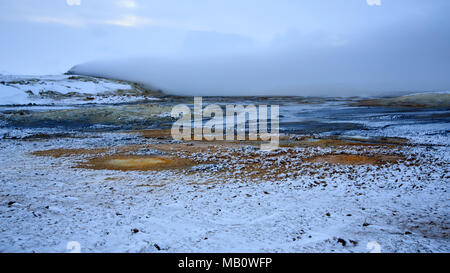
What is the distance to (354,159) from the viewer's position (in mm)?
10695

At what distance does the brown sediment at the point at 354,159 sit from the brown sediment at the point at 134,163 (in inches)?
174

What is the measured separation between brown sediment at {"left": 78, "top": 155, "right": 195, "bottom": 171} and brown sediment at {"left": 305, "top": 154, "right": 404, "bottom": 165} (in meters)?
4.42

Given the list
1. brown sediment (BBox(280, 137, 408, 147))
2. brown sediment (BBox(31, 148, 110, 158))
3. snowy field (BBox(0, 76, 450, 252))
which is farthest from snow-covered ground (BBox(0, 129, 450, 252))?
brown sediment (BBox(280, 137, 408, 147))

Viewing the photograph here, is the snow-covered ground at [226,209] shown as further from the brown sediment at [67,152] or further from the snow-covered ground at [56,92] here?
the snow-covered ground at [56,92]

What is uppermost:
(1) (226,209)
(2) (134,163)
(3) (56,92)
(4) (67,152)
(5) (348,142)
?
(3) (56,92)

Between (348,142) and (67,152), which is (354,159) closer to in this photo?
(348,142)

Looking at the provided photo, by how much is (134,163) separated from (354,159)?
24.5ft

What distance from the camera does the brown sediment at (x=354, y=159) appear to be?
10.2m

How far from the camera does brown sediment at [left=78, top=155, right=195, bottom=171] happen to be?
10.1m

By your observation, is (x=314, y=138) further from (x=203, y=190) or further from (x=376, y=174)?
(x=203, y=190)

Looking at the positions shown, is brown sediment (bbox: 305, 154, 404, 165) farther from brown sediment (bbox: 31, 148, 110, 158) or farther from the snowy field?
brown sediment (bbox: 31, 148, 110, 158)

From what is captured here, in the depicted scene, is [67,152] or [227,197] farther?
[67,152]

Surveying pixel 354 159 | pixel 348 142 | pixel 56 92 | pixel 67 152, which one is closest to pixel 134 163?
pixel 67 152
